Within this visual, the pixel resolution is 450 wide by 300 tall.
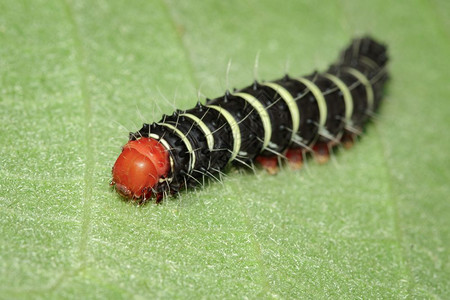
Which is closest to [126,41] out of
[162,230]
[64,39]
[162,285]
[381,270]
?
[64,39]

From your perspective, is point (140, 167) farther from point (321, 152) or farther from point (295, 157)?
point (321, 152)

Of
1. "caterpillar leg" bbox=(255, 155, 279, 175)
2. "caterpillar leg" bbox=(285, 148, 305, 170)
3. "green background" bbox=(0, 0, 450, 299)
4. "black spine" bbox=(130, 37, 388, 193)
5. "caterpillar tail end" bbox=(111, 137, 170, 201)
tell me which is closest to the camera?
"green background" bbox=(0, 0, 450, 299)

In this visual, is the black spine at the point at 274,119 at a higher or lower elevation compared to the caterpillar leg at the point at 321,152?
higher

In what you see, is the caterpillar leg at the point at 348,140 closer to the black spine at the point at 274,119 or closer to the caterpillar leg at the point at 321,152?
the black spine at the point at 274,119

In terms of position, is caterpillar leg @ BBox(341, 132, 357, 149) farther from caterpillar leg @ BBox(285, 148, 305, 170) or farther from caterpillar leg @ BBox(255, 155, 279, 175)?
caterpillar leg @ BBox(255, 155, 279, 175)

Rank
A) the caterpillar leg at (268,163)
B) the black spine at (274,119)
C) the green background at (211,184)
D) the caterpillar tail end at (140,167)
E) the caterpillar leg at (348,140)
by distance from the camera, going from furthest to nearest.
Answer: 1. the caterpillar leg at (348,140)
2. the caterpillar leg at (268,163)
3. the black spine at (274,119)
4. the caterpillar tail end at (140,167)
5. the green background at (211,184)

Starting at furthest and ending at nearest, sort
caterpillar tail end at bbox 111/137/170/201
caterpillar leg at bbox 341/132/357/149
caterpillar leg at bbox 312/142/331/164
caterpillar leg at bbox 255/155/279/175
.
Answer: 1. caterpillar leg at bbox 341/132/357/149
2. caterpillar leg at bbox 312/142/331/164
3. caterpillar leg at bbox 255/155/279/175
4. caterpillar tail end at bbox 111/137/170/201

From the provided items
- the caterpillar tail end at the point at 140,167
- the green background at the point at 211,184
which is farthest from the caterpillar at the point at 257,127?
the green background at the point at 211,184

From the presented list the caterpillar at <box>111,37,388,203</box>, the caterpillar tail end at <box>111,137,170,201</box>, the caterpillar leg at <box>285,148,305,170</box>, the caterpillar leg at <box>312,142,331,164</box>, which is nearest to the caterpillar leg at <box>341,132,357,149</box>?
the caterpillar at <box>111,37,388,203</box>
